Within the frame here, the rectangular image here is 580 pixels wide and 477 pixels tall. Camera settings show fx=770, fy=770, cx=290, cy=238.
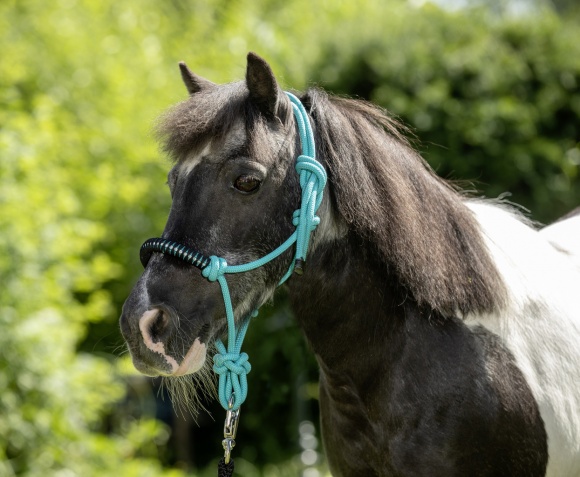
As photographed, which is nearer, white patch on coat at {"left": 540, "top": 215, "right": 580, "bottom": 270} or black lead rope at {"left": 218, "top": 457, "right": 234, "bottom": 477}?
black lead rope at {"left": 218, "top": 457, "right": 234, "bottom": 477}

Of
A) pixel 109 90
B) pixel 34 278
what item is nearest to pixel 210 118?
pixel 34 278

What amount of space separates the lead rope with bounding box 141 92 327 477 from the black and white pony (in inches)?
1.3

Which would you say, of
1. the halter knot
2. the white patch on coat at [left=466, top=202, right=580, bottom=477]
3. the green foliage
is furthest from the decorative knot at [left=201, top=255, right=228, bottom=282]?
the green foliage

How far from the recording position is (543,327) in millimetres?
2674

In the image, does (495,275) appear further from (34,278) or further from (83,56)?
(83,56)

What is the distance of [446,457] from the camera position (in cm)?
246

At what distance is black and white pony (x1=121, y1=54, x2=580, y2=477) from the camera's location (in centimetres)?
233

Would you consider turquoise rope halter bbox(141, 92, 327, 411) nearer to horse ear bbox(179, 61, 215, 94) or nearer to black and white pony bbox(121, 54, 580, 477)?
black and white pony bbox(121, 54, 580, 477)

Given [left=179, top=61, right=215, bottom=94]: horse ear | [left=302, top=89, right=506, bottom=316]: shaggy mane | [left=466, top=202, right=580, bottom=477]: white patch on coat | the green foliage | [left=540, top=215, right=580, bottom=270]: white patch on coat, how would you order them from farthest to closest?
the green foliage → [left=540, top=215, right=580, bottom=270]: white patch on coat → [left=179, top=61, right=215, bottom=94]: horse ear → [left=466, top=202, right=580, bottom=477]: white patch on coat → [left=302, top=89, right=506, bottom=316]: shaggy mane

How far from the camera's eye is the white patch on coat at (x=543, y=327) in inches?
101

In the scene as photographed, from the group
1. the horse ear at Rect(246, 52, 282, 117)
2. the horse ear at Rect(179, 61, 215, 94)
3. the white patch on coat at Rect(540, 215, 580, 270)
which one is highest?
the horse ear at Rect(246, 52, 282, 117)

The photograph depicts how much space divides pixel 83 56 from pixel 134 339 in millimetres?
5600

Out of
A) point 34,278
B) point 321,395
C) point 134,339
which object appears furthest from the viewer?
point 34,278

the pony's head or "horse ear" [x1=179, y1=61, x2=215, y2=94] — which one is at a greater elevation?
"horse ear" [x1=179, y1=61, x2=215, y2=94]
